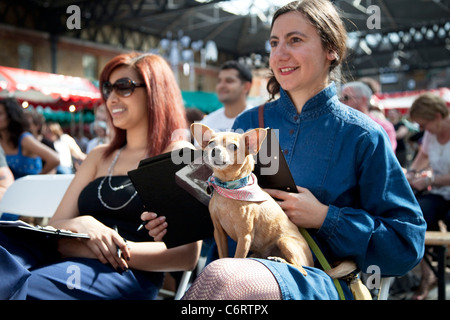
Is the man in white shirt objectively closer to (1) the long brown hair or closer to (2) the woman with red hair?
(2) the woman with red hair

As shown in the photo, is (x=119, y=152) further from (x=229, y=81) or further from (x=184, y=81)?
(x=184, y=81)

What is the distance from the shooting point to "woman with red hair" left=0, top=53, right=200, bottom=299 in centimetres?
166

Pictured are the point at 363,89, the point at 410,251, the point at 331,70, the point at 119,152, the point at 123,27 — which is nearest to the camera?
the point at 410,251

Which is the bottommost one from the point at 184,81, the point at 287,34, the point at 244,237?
the point at 244,237

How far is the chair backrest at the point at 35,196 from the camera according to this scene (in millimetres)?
2732

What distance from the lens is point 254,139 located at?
4.03ft

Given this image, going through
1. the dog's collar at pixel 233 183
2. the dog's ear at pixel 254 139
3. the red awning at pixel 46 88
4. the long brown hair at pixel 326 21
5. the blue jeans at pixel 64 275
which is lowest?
the blue jeans at pixel 64 275

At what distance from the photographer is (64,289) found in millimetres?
1655

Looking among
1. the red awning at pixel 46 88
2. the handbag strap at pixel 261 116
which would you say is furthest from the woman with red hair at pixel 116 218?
the red awning at pixel 46 88

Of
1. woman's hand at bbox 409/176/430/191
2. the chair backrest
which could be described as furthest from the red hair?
woman's hand at bbox 409/176/430/191

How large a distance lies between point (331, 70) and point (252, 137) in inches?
23.0

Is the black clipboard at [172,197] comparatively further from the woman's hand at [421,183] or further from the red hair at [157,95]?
the woman's hand at [421,183]

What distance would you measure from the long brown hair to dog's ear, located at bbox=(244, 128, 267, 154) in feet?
1.66
